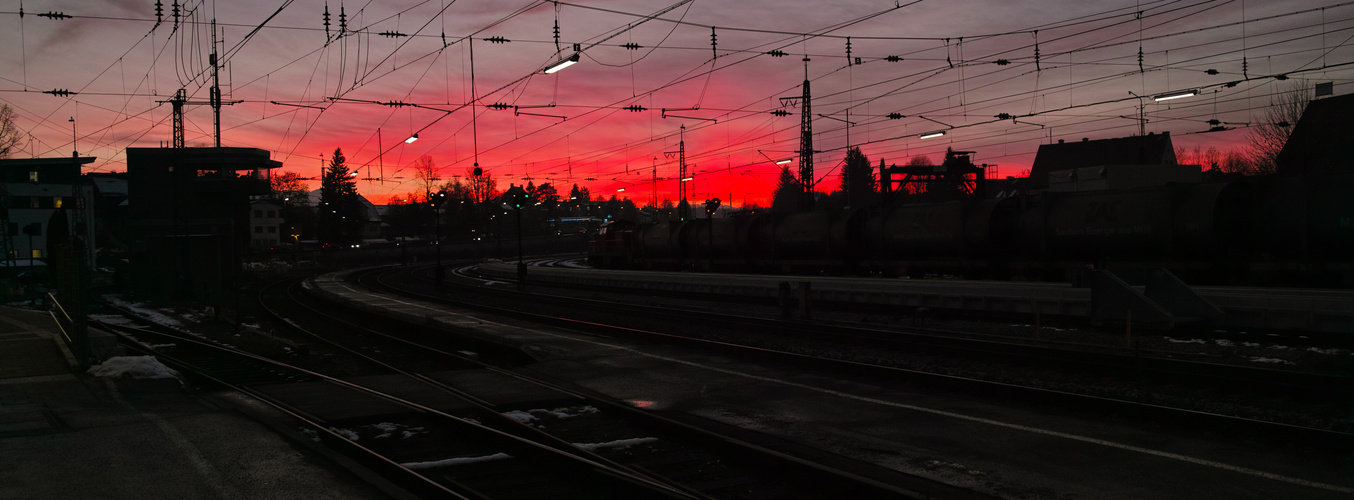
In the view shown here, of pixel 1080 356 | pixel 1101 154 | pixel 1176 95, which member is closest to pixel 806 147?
pixel 1176 95

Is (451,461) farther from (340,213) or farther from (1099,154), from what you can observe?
(340,213)

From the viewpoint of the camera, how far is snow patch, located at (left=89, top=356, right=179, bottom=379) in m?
11.1

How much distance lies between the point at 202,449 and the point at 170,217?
53361 millimetres

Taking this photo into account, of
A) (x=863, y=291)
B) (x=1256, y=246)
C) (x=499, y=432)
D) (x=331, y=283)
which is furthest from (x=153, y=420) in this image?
(x=331, y=283)

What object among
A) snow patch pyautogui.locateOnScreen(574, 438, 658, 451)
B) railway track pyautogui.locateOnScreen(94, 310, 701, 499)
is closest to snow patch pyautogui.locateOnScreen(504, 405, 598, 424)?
railway track pyautogui.locateOnScreen(94, 310, 701, 499)

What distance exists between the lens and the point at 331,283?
4472 cm

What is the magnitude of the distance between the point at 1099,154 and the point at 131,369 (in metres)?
76.0

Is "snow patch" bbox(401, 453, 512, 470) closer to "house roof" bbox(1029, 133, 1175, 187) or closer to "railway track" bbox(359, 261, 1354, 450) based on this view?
"railway track" bbox(359, 261, 1354, 450)

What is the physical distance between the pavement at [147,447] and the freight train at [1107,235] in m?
19.6

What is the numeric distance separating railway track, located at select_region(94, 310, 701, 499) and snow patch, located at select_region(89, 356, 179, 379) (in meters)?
0.78

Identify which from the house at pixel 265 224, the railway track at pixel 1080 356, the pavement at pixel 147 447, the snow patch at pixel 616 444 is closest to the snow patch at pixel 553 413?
the snow patch at pixel 616 444

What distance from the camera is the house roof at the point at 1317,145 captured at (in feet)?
131

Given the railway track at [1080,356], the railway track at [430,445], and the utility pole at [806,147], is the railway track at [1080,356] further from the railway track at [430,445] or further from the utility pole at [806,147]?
the utility pole at [806,147]

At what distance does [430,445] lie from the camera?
8328 millimetres
